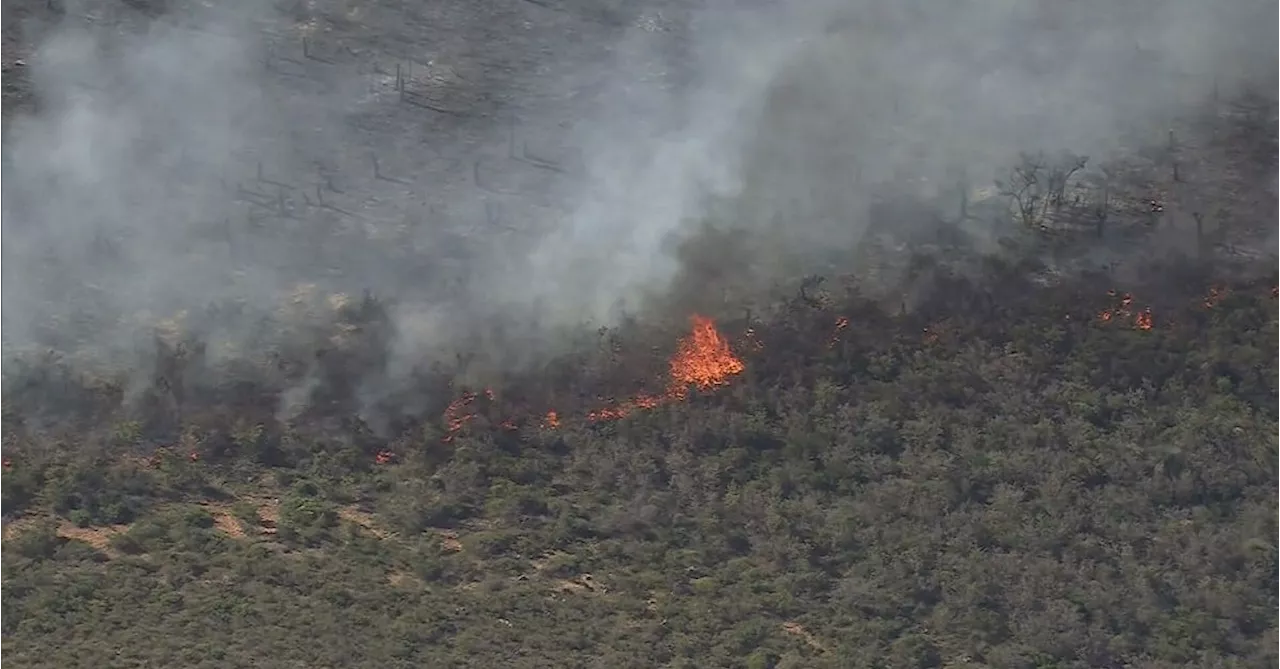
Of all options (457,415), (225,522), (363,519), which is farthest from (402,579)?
(457,415)

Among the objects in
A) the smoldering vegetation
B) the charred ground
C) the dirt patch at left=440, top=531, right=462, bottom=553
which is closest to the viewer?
the charred ground

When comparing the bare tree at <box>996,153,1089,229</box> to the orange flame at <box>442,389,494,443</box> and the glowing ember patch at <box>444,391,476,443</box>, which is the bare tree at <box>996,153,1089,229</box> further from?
the glowing ember patch at <box>444,391,476,443</box>

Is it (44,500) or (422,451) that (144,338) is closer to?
(44,500)

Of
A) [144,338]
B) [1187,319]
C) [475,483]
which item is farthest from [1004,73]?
[144,338]

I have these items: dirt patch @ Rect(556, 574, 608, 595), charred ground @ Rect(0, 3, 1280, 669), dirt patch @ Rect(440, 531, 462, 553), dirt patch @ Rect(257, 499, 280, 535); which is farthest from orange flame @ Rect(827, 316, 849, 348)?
dirt patch @ Rect(257, 499, 280, 535)

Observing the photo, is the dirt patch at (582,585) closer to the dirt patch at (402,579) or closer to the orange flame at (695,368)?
the dirt patch at (402,579)

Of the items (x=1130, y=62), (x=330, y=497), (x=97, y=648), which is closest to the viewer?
(x=97, y=648)

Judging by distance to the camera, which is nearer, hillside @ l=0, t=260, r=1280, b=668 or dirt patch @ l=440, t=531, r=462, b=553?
hillside @ l=0, t=260, r=1280, b=668
